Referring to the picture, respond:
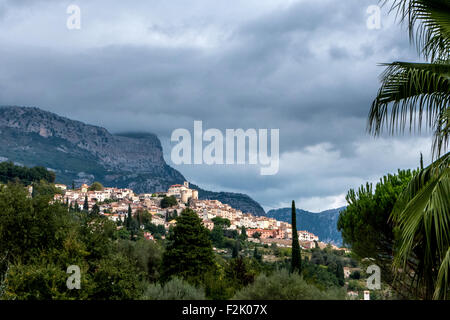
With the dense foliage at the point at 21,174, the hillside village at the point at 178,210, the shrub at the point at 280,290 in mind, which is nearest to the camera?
the shrub at the point at 280,290

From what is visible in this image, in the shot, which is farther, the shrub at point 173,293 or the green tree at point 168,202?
the green tree at point 168,202

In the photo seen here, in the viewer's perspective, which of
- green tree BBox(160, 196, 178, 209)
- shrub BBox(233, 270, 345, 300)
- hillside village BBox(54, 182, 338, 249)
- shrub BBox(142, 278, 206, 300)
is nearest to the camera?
shrub BBox(233, 270, 345, 300)

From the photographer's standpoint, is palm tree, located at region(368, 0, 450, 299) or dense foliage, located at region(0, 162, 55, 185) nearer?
palm tree, located at region(368, 0, 450, 299)

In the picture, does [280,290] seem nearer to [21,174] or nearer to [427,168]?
[427,168]

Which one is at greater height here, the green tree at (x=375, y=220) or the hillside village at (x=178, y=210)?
the hillside village at (x=178, y=210)

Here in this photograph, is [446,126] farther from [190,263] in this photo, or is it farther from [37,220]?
[190,263]

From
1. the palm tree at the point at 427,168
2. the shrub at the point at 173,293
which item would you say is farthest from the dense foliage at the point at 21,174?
the palm tree at the point at 427,168

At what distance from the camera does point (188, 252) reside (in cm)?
3056

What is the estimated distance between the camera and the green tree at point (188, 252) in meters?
29.7

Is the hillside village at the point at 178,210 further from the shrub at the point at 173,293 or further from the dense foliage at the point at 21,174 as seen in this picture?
the shrub at the point at 173,293

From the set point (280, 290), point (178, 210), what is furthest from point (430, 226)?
point (178, 210)

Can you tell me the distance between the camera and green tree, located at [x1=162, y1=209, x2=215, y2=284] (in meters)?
29.7

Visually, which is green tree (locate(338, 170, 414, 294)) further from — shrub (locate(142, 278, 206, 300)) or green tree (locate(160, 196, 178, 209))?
green tree (locate(160, 196, 178, 209))

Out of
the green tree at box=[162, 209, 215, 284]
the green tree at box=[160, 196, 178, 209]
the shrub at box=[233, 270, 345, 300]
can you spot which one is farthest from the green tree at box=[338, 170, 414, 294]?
the green tree at box=[160, 196, 178, 209]
